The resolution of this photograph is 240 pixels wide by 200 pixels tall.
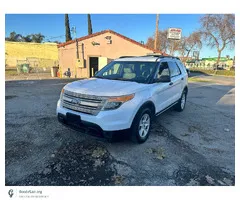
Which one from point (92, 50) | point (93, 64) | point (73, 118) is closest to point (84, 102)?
point (73, 118)

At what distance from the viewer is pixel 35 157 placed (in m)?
3.02

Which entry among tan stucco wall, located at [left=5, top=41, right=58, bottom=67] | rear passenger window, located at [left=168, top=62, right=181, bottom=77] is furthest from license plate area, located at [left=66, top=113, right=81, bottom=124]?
tan stucco wall, located at [left=5, top=41, right=58, bottom=67]

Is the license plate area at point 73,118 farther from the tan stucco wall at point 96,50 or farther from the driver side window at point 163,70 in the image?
the tan stucco wall at point 96,50

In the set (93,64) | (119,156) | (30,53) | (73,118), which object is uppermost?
(30,53)

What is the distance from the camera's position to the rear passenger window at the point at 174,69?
481 centimetres

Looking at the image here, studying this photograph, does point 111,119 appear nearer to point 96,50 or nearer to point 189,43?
point 96,50

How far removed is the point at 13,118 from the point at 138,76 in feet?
11.9

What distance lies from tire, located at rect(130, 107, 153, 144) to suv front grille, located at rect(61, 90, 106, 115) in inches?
28.6

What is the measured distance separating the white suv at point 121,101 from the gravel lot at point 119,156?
1.15 ft

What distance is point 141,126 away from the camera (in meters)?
3.46

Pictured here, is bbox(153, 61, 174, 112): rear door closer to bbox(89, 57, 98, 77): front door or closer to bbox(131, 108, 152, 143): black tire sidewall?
bbox(131, 108, 152, 143): black tire sidewall

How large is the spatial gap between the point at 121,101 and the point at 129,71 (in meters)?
1.46

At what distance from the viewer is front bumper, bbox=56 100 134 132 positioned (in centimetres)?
286

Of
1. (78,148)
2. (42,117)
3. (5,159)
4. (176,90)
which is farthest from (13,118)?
(176,90)
